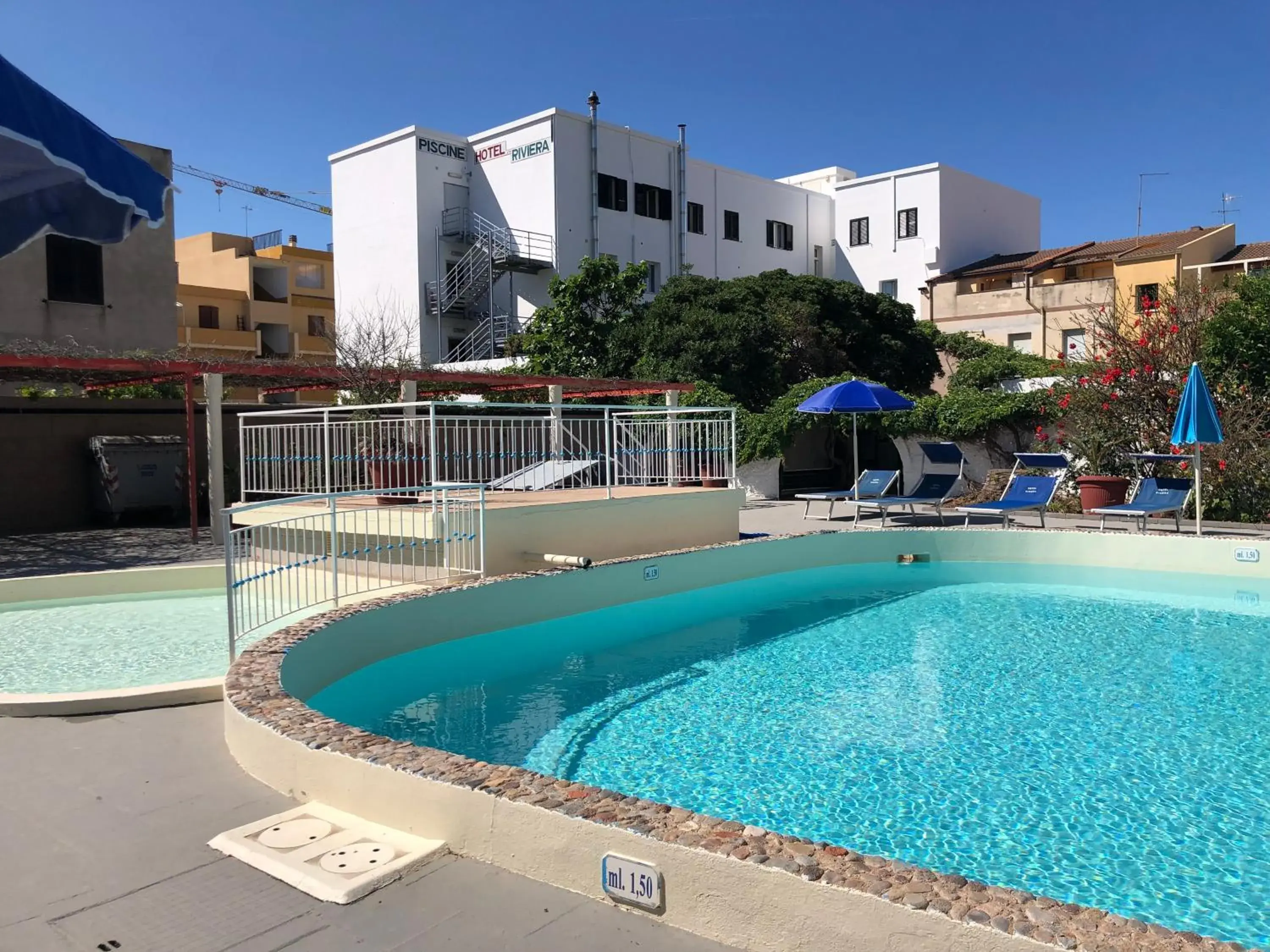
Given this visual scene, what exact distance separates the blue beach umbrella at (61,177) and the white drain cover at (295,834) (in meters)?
2.88

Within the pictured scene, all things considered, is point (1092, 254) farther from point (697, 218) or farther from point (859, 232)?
point (697, 218)

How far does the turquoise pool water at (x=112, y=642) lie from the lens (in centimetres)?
716

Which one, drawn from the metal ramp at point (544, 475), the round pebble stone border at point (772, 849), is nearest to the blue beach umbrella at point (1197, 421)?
the metal ramp at point (544, 475)

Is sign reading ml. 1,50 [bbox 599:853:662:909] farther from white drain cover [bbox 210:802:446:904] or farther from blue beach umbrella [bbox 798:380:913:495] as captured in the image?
blue beach umbrella [bbox 798:380:913:495]

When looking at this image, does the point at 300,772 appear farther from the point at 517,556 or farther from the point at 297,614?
the point at 517,556

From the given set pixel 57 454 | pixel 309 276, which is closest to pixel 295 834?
pixel 57 454

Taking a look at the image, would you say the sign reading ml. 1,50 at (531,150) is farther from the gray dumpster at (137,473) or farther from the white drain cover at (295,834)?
the white drain cover at (295,834)

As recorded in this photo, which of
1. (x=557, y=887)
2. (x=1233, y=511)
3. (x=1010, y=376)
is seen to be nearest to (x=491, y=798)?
(x=557, y=887)

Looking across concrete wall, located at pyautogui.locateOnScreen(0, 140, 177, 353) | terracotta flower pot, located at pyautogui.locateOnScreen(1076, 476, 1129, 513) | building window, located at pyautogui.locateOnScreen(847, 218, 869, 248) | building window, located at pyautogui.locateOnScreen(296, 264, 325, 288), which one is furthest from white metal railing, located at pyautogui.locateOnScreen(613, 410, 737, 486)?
building window, located at pyautogui.locateOnScreen(296, 264, 325, 288)

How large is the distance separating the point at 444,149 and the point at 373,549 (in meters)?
28.2

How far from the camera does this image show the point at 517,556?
9789 millimetres

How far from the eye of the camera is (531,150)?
32.8 meters

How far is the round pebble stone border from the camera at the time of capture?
2598 mm

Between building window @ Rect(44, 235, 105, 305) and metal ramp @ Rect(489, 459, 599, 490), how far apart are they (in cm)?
1485
